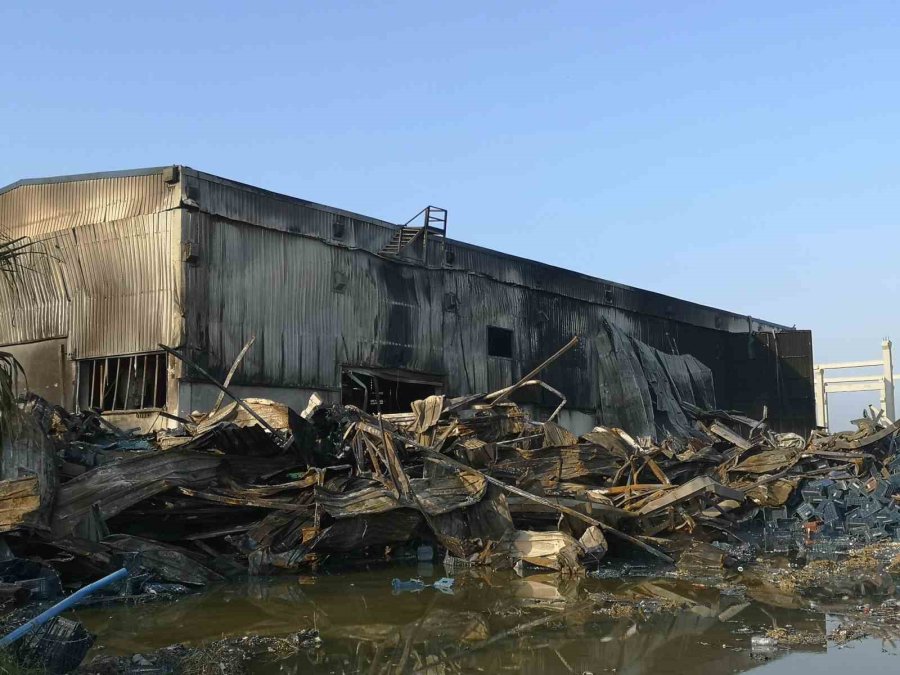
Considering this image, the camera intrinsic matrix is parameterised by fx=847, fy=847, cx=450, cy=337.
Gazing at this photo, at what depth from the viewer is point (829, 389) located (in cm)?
4006

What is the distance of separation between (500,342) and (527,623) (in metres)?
15.4

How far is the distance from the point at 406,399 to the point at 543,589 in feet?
38.6

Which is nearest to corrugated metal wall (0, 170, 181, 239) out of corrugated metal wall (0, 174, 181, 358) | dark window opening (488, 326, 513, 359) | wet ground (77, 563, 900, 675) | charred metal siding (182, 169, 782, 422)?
corrugated metal wall (0, 174, 181, 358)

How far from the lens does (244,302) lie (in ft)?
54.5

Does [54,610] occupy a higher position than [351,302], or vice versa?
[351,302]

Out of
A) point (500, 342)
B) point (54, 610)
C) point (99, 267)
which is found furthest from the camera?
point (500, 342)

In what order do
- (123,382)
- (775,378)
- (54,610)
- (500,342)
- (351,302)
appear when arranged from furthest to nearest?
(775,378)
(500,342)
(351,302)
(123,382)
(54,610)

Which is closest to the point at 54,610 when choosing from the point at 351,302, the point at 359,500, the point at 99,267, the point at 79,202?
the point at 359,500

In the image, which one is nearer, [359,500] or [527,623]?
[527,623]

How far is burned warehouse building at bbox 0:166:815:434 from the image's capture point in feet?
52.1

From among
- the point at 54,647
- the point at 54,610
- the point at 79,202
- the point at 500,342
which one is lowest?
the point at 54,647

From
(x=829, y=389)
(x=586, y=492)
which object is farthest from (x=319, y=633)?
(x=829, y=389)

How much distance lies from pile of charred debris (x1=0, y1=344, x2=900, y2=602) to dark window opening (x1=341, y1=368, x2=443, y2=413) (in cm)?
553

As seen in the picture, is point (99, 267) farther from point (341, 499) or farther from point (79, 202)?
point (341, 499)
